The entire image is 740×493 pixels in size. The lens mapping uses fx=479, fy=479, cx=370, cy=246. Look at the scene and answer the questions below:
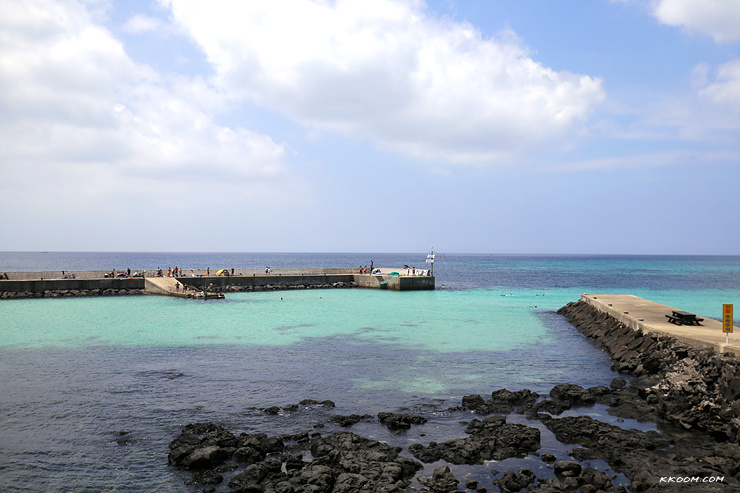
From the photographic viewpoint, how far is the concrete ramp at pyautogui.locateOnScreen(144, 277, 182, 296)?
48.3 meters

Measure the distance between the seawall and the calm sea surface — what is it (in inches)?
64.2

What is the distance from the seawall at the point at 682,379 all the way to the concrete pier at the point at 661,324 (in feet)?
0.65

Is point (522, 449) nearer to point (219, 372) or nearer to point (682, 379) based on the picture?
point (682, 379)

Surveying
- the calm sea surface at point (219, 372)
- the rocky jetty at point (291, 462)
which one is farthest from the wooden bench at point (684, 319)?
the rocky jetty at point (291, 462)

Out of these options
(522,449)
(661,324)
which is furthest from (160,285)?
(522,449)

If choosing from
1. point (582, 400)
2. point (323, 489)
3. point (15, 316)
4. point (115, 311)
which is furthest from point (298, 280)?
point (323, 489)

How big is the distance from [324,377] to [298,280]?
4318cm

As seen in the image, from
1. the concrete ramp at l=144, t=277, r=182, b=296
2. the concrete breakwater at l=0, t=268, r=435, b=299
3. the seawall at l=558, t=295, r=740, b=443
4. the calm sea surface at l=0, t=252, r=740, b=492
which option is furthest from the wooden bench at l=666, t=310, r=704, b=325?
the concrete ramp at l=144, t=277, r=182, b=296

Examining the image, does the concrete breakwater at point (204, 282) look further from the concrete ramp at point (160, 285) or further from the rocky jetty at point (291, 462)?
the rocky jetty at point (291, 462)

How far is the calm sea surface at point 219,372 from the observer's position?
37.8ft

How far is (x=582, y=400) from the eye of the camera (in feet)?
49.4

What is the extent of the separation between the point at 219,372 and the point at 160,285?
113 feet

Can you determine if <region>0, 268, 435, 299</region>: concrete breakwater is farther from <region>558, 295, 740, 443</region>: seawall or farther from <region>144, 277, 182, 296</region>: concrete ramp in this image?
<region>558, 295, 740, 443</region>: seawall

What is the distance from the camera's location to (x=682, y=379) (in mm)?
14992
